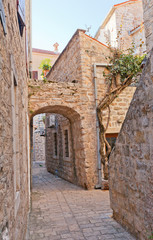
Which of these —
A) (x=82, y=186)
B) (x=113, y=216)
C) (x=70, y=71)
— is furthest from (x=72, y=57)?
(x=113, y=216)

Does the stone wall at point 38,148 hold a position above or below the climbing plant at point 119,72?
below

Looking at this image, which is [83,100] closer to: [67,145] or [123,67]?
[123,67]

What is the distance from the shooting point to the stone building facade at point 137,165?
2570 mm

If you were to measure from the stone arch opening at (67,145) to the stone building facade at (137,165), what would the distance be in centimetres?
315

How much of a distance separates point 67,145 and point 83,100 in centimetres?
272

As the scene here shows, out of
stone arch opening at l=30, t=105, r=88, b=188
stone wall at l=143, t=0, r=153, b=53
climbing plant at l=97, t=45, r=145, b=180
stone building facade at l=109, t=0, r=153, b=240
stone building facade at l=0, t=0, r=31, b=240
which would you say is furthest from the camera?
climbing plant at l=97, t=45, r=145, b=180

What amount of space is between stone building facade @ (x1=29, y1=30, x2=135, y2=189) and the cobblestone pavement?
1.05 meters

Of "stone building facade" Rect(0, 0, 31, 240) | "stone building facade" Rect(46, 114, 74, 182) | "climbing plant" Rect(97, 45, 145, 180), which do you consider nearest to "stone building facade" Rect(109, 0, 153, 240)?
"stone building facade" Rect(0, 0, 31, 240)

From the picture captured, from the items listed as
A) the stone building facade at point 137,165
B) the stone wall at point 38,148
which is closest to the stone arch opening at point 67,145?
the stone building facade at point 137,165

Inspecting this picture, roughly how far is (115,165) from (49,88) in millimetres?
3819

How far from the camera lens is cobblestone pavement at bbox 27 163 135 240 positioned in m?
3.36

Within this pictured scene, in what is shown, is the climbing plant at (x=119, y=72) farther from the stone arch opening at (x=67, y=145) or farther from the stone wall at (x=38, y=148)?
the stone wall at (x=38, y=148)

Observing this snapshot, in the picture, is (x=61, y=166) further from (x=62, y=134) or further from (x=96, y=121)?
(x=96, y=121)

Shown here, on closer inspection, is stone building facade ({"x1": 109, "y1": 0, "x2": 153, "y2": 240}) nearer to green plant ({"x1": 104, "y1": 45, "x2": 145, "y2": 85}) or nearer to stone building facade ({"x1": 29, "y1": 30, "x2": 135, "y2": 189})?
stone building facade ({"x1": 29, "y1": 30, "x2": 135, "y2": 189})
